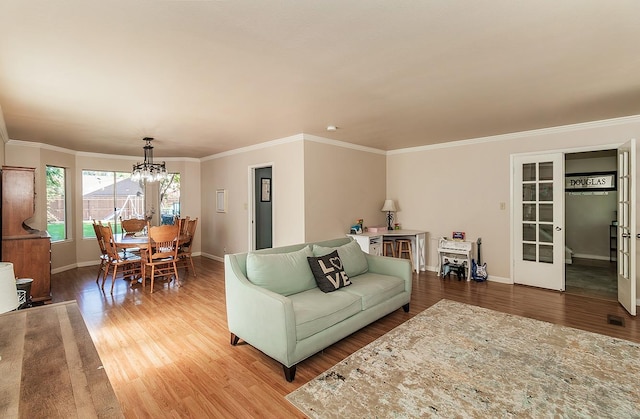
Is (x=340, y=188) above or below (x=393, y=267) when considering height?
above

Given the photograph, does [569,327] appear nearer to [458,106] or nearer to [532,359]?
[532,359]

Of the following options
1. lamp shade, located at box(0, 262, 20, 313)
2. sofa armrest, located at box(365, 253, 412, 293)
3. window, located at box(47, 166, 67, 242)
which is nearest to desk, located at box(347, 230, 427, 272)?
sofa armrest, located at box(365, 253, 412, 293)

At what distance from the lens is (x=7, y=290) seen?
127cm

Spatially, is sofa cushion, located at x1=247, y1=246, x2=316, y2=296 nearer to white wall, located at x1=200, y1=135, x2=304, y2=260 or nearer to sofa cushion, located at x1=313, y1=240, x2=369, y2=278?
sofa cushion, located at x1=313, y1=240, x2=369, y2=278

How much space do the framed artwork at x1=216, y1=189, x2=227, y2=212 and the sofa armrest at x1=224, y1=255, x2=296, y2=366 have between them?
398 cm

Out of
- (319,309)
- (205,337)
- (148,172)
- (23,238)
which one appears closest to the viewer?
(319,309)

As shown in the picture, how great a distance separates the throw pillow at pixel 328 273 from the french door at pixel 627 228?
3.22m

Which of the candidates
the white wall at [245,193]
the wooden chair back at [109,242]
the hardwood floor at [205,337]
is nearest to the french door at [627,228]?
the hardwood floor at [205,337]

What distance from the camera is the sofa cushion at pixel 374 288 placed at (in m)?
3.04

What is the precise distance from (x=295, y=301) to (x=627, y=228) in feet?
13.0

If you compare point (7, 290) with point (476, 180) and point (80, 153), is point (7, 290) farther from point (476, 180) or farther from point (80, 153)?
point (80, 153)

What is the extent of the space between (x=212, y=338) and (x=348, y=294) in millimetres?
1396

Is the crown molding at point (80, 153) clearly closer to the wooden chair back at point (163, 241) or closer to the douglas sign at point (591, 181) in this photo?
the wooden chair back at point (163, 241)

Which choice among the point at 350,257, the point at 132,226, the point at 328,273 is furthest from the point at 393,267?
the point at 132,226
